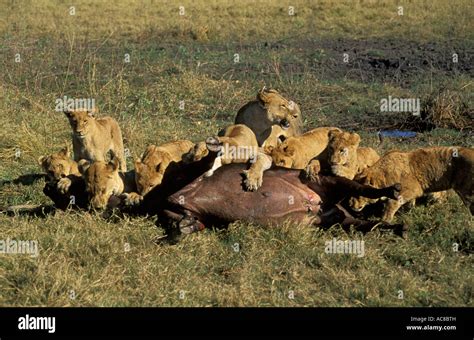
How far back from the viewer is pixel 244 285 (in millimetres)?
5055

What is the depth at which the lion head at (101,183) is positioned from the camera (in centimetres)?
575

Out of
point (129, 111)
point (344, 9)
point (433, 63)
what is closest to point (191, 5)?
point (344, 9)

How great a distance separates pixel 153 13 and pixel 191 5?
1.26 metres

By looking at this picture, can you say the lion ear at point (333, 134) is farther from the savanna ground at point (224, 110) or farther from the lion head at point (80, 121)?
the lion head at point (80, 121)

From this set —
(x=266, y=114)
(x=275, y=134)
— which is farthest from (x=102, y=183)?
(x=275, y=134)

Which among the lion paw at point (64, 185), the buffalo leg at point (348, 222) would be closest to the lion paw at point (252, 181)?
the buffalo leg at point (348, 222)

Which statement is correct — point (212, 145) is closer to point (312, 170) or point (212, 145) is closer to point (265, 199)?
point (265, 199)

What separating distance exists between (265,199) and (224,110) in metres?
5.24

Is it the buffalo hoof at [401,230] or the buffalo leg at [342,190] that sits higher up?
the buffalo leg at [342,190]

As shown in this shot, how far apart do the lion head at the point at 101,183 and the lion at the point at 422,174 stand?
1.67 meters

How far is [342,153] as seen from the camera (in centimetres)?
600

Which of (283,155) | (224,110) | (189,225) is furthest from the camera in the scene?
(224,110)
